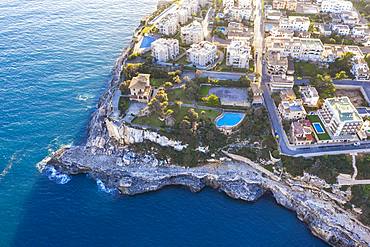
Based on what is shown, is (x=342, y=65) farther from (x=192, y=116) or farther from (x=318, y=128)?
(x=192, y=116)

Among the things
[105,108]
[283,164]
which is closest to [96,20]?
[105,108]

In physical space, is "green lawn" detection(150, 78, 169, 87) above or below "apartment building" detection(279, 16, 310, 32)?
below

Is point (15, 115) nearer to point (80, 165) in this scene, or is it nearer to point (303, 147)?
point (80, 165)

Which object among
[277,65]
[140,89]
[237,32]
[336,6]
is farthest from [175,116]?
[336,6]

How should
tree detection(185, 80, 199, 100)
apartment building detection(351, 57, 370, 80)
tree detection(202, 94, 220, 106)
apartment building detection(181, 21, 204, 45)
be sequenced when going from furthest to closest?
1. apartment building detection(181, 21, 204, 45)
2. apartment building detection(351, 57, 370, 80)
3. tree detection(185, 80, 199, 100)
4. tree detection(202, 94, 220, 106)

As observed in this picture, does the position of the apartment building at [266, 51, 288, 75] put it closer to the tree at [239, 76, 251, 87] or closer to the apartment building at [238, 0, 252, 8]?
the tree at [239, 76, 251, 87]

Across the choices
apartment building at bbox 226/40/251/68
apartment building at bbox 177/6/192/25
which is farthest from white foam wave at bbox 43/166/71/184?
apartment building at bbox 177/6/192/25

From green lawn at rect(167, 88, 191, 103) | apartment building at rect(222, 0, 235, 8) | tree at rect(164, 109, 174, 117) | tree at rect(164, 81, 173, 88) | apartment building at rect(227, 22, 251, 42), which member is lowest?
tree at rect(164, 109, 174, 117)
